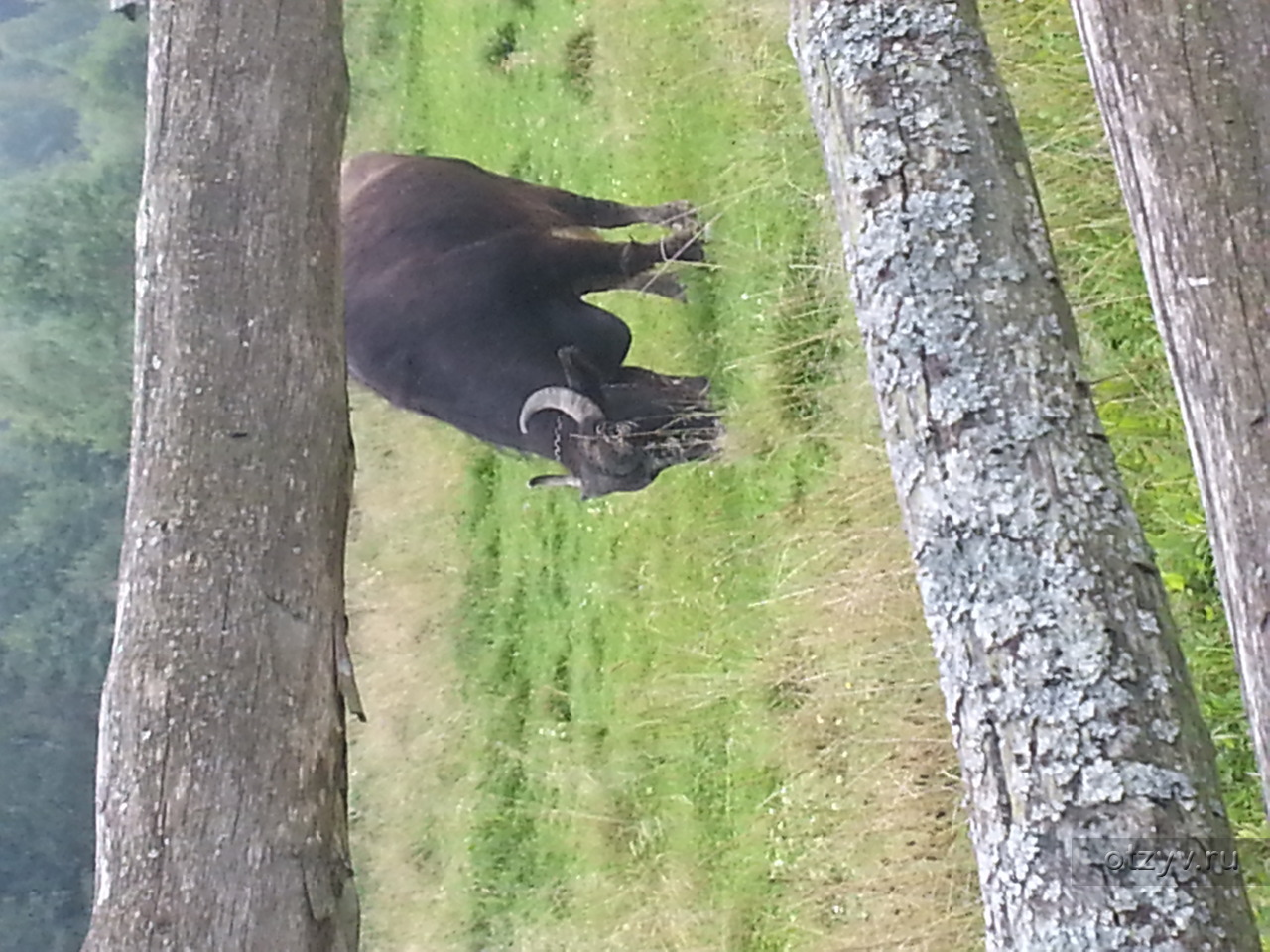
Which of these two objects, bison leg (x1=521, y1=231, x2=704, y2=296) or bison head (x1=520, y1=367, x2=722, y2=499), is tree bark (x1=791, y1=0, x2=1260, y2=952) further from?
bison leg (x1=521, y1=231, x2=704, y2=296)

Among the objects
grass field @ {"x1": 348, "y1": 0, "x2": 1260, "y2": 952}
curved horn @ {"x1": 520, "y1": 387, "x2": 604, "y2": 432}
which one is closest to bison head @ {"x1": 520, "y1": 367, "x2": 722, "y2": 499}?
curved horn @ {"x1": 520, "y1": 387, "x2": 604, "y2": 432}

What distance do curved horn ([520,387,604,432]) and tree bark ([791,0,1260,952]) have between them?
1.52 meters

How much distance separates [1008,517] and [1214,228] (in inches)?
14.8

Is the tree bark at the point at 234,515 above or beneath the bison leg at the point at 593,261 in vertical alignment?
beneath

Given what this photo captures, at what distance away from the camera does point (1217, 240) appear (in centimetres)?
127

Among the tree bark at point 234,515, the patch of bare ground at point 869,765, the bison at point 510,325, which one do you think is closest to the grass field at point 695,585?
the patch of bare ground at point 869,765

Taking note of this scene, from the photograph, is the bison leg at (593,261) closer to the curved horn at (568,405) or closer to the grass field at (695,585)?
the grass field at (695,585)

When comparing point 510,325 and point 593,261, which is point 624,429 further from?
point 593,261

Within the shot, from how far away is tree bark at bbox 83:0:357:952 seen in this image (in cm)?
142

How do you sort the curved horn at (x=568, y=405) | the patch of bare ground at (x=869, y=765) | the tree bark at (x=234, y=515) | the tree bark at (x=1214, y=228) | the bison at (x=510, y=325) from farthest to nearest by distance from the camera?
→ the bison at (x=510, y=325) < the curved horn at (x=568, y=405) < the patch of bare ground at (x=869, y=765) < the tree bark at (x=234, y=515) < the tree bark at (x=1214, y=228)

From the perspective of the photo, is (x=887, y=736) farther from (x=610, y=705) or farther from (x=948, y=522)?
(x=948, y=522)

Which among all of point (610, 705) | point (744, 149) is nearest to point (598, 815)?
point (610, 705)

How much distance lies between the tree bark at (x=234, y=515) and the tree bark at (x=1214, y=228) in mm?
1085

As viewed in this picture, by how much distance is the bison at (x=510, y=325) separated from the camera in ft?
10.6
